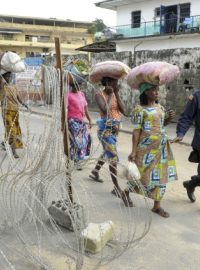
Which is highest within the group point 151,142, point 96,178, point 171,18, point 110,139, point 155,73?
point 171,18

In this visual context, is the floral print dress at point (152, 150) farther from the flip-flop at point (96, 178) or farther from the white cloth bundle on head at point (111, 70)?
the flip-flop at point (96, 178)

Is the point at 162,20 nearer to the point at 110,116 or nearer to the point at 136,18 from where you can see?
the point at 136,18

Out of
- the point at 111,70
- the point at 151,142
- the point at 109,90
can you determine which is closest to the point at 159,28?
the point at 109,90

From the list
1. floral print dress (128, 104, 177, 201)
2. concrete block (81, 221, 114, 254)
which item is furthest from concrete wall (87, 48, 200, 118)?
concrete block (81, 221, 114, 254)

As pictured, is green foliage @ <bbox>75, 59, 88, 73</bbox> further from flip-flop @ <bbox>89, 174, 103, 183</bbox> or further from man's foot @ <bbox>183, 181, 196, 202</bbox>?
man's foot @ <bbox>183, 181, 196, 202</bbox>

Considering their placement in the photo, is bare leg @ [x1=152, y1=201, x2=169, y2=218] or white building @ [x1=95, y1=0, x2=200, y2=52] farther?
white building @ [x1=95, y1=0, x2=200, y2=52]

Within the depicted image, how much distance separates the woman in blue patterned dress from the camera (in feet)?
13.2

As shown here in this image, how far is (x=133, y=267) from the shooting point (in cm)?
316

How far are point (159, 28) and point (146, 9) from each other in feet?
8.03

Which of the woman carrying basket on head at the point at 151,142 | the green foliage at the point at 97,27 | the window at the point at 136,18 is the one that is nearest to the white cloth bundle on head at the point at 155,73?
the woman carrying basket on head at the point at 151,142

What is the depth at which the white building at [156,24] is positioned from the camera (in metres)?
24.2

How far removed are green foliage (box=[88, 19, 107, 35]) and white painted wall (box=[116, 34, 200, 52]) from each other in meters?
22.9

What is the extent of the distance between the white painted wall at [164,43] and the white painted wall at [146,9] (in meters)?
2.01

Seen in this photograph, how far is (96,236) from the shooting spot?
3320 millimetres
